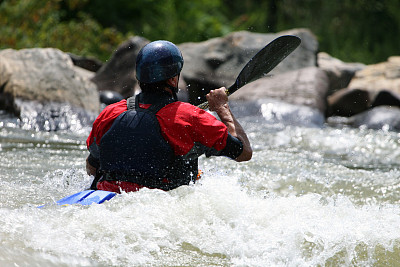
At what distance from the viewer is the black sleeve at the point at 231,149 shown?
3.19 m

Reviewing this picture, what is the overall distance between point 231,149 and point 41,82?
5456mm

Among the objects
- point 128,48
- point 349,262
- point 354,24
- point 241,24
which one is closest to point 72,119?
point 128,48

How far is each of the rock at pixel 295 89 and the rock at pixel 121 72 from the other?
185 centimetres

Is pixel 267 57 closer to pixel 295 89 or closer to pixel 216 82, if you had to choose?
pixel 295 89

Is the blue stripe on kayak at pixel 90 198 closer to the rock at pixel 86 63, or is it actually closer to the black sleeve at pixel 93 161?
the black sleeve at pixel 93 161

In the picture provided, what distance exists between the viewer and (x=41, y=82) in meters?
8.08

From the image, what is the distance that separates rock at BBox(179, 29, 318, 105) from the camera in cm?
1055

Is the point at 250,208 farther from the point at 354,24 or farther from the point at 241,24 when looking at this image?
the point at 354,24

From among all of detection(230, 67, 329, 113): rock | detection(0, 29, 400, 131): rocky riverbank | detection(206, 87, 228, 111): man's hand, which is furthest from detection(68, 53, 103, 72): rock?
detection(206, 87, 228, 111): man's hand

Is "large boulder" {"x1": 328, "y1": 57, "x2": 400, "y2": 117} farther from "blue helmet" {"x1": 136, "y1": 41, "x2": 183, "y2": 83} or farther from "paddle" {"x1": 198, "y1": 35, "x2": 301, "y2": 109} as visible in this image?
"blue helmet" {"x1": 136, "y1": 41, "x2": 183, "y2": 83}

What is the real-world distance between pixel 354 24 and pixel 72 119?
39.9 feet

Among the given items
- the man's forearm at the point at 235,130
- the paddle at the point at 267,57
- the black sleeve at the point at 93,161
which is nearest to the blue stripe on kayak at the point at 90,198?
the black sleeve at the point at 93,161

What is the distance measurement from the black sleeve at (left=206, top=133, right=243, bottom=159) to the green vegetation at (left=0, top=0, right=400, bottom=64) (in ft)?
30.8

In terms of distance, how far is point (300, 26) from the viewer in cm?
1712
